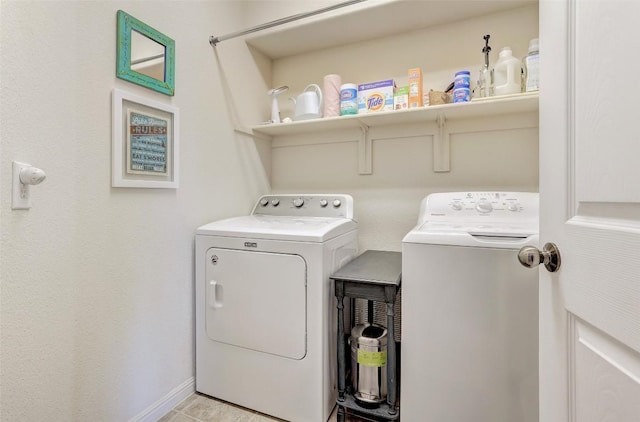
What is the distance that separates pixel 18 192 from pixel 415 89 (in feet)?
6.12

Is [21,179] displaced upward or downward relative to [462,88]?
downward

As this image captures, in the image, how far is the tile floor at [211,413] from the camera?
1.54m

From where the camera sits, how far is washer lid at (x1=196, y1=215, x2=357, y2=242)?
1470 mm

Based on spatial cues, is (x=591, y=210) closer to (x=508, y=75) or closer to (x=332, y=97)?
(x=508, y=75)

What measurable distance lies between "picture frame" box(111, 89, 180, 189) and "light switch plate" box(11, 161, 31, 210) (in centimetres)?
30

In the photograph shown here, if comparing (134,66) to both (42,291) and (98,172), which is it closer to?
(98,172)

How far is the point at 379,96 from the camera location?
1867 mm

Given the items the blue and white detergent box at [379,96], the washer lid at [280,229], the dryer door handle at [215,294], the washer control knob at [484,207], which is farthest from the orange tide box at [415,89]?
the dryer door handle at [215,294]

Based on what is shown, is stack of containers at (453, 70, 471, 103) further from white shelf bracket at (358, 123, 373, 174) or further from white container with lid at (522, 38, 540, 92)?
white shelf bracket at (358, 123, 373, 174)

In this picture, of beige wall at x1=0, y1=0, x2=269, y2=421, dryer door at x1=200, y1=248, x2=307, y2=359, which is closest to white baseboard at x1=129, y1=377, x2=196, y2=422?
beige wall at x1=0, y1=0, x2=269, y2=421

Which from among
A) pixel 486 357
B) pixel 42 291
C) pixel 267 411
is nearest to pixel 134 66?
pixel 42 291

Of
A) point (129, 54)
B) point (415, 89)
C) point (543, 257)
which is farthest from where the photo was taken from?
point (415, 89)

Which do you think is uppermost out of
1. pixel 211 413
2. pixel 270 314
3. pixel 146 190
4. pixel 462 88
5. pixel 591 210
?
pixel 462 88

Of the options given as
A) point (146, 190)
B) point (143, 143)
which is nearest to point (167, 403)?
point (146, 190)
